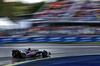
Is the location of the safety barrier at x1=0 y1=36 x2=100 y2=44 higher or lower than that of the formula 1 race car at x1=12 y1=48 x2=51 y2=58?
higher

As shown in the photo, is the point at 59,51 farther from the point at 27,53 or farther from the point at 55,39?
the point at 55,39

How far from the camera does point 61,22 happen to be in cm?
1603

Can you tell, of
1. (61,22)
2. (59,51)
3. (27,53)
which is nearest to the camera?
(27,53)

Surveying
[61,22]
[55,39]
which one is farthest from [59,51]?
[61,22]

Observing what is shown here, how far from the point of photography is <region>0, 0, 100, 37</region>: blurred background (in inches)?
524

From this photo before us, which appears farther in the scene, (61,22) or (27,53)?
(61,22)

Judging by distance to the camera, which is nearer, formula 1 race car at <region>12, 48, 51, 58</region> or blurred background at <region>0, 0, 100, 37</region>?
formula 1 race car at <region>12, 48, 51, 58</region>

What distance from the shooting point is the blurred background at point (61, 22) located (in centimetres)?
1331

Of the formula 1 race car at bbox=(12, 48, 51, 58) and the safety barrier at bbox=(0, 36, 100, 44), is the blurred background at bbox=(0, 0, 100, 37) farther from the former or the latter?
the formula 1 race car at bbox=(12, 48, 51, 58)

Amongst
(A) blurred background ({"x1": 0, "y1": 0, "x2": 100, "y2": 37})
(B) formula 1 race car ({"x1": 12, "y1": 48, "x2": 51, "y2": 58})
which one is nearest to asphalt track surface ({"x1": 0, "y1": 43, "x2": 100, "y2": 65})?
(B) formula 1 race car ({"x1": 12, "y1": 48, "x2": 51, "y2": 58})

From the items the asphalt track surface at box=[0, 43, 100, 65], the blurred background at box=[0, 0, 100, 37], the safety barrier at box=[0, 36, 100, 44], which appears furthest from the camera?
the blurred background at box=[0, 0, 100, 37]

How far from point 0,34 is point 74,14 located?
6881 mm

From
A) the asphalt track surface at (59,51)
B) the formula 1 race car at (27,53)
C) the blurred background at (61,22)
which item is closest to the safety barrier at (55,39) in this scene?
the blurred background at (61,22)

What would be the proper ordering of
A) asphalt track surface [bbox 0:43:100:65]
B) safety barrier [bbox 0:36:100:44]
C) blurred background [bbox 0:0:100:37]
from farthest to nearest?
blurred background [bbox 0:0:100:37] < safety barrier [bbox 0:36:100:44] < asphalt track surface [bbox 0:43:100:65]
